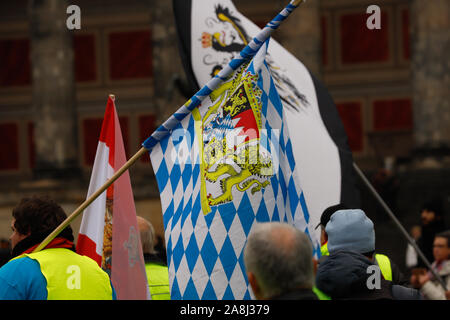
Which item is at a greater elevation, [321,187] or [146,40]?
[146,40]

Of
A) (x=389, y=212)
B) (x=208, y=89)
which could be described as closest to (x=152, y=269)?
(x=208, y=89)

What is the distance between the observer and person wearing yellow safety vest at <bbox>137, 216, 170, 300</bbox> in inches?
199

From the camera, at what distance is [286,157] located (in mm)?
4637

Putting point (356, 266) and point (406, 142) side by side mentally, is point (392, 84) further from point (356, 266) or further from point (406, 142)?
point (356, 266)

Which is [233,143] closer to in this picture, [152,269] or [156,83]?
[152,269]

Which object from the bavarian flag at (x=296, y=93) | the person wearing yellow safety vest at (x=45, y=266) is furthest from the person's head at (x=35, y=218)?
the bavarian flag at (x=296, y=93)

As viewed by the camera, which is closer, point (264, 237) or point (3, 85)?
point (264, 237)

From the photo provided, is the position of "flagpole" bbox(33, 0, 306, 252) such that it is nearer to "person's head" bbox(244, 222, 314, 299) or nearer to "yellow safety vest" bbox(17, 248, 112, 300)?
"yellow safety vest" bbox(17, 248, 112, 300)

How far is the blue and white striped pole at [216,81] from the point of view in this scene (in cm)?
429

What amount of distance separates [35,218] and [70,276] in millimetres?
310

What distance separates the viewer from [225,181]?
432cm

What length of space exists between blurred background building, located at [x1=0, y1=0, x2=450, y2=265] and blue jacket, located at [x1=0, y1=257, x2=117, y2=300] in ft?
44.3

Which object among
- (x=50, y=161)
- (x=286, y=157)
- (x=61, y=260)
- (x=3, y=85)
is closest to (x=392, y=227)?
(x=50, y=161)
